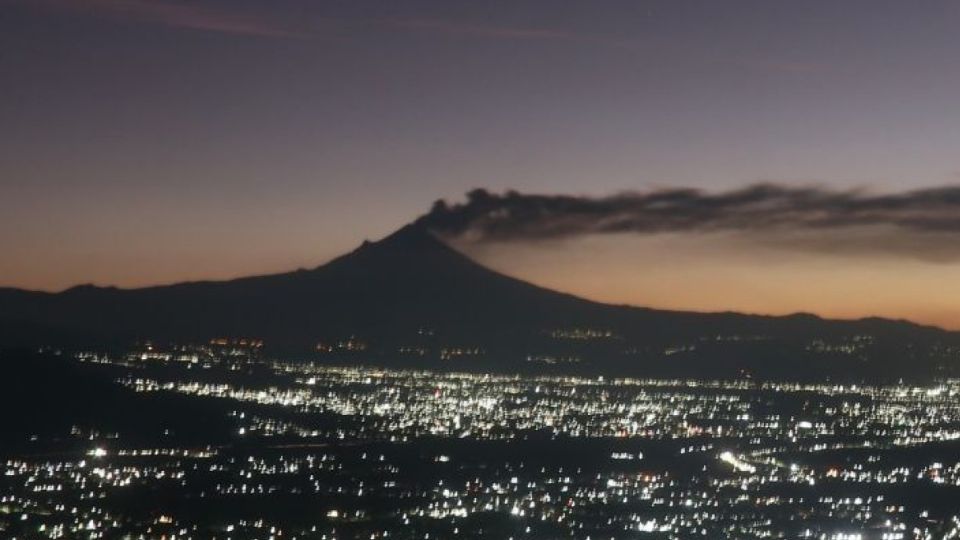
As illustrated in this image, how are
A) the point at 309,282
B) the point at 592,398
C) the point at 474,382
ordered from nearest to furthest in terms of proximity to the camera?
the point at 592,398 → the point at 474,382 → the point at 309,282

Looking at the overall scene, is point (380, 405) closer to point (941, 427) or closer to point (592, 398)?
point (592, 398)

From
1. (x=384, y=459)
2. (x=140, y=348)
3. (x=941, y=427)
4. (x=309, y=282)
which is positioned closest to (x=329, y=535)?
(x=384, y=459)

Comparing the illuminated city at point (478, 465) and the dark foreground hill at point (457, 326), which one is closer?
the illuminated city at point (478, 465)

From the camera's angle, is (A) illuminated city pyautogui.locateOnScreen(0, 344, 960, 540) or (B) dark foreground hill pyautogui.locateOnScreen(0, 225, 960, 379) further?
(B) dark foreground hill pyautogui.locateOnScreen(0, 225, 960, 379)

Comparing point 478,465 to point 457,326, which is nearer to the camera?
point 478,465

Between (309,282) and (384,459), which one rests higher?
(309,282)

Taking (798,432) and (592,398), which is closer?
(798,432)

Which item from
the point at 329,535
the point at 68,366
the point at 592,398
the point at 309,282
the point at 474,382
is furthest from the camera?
the point at 309,282
